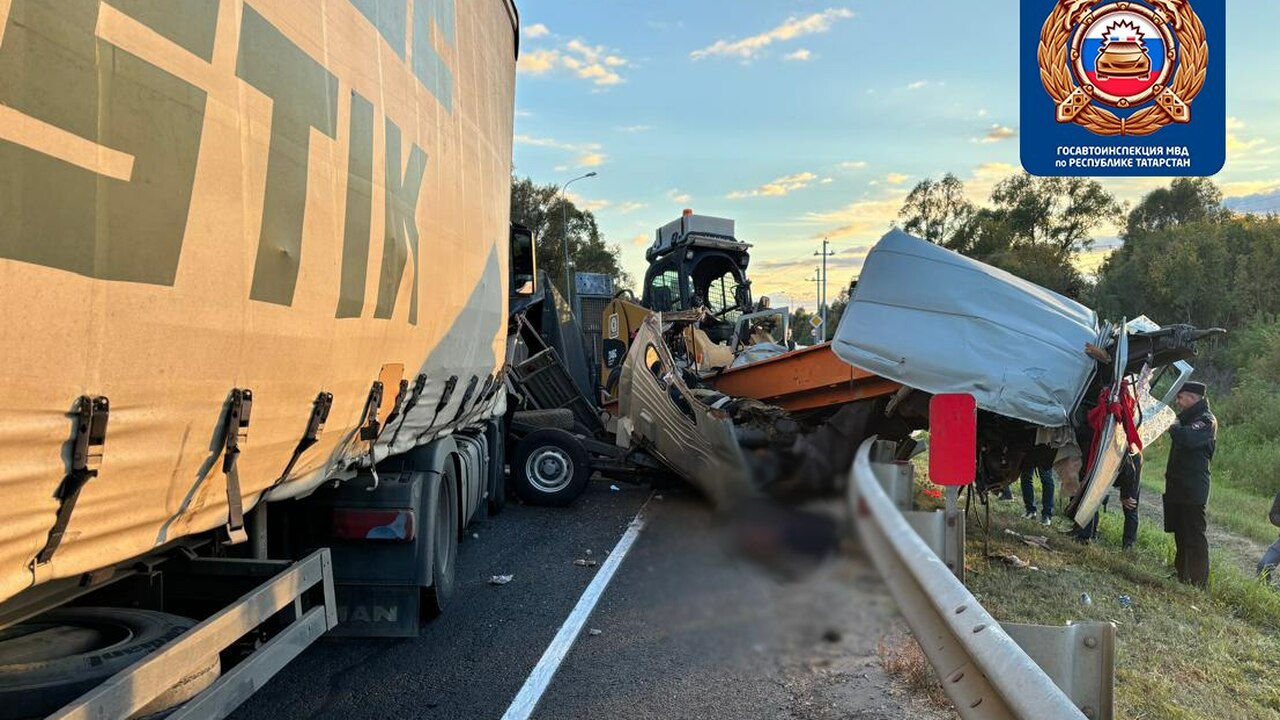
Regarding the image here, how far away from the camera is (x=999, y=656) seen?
106 inches

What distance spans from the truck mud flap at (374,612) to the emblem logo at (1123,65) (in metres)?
6.26

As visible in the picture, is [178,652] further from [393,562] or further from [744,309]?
[744,309]

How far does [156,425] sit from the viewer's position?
7.06ft

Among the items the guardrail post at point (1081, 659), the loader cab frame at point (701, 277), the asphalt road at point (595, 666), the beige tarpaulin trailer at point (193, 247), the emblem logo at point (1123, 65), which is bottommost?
the asphalt road at point (595, 666)

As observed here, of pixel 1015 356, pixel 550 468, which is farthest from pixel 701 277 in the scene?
pixel 1015 356

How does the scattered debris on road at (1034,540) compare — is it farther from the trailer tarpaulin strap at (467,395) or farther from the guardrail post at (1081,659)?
the guardrail post at (1081,659)

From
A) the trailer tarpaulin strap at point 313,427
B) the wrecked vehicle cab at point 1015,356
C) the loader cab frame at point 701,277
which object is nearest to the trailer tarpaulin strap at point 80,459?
the trailer tarpaulin strap at point 313,427

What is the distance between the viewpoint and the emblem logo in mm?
6512

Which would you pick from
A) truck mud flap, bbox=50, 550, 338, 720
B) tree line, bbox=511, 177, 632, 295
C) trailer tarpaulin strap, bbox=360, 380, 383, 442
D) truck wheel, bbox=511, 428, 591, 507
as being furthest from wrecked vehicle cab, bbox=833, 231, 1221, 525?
tree line, bbox=511, 177, 632, 295

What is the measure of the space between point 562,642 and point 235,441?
306cm

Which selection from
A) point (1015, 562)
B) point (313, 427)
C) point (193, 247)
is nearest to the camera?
point (193, 247)

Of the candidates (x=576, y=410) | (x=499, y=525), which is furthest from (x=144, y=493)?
(x=576, y=410)

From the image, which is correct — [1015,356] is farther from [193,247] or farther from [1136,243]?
[1136,243]

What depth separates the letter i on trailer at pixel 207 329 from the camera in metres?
1.73
